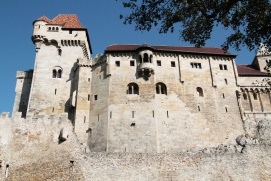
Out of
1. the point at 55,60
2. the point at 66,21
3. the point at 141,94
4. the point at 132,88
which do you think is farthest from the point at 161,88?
the point at 66,21

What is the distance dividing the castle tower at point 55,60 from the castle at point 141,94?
0.12 metres

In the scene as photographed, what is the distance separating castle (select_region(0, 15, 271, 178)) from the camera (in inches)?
1443

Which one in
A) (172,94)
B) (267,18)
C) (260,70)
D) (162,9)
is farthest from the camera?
(260,70)

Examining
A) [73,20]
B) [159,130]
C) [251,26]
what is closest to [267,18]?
[251,26]

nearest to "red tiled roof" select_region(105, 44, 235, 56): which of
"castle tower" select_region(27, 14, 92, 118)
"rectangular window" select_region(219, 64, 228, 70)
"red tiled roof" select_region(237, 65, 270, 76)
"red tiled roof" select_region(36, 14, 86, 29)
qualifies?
"rectangular window" select_region(219, 64, 228, 70)

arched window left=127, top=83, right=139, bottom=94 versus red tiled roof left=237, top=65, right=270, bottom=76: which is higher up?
red tiled roof left=237, top=65, right=270, bottom=76

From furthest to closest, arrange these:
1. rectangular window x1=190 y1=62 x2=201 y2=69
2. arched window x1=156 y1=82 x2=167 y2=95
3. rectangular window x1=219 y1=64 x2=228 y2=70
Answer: rectangular window x1=219 y1=64 x2=228 y2=70
rectangular window x1=190 y1=62 x2=201 y2=69
arched window x1=156 y1=82 x2=167 y2=95

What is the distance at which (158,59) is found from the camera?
41.7 metres

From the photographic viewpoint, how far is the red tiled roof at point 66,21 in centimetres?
4656

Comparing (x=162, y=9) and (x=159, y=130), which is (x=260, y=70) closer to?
(x=159, y=130)

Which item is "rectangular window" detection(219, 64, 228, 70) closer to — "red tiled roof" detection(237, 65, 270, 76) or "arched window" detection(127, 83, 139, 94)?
"red tiled roof" detection(237, 65, 270, 76)

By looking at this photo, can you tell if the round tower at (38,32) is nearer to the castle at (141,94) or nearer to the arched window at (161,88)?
the castle at (141,94)

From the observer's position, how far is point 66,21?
48125 millimetres

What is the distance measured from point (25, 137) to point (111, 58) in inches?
686
